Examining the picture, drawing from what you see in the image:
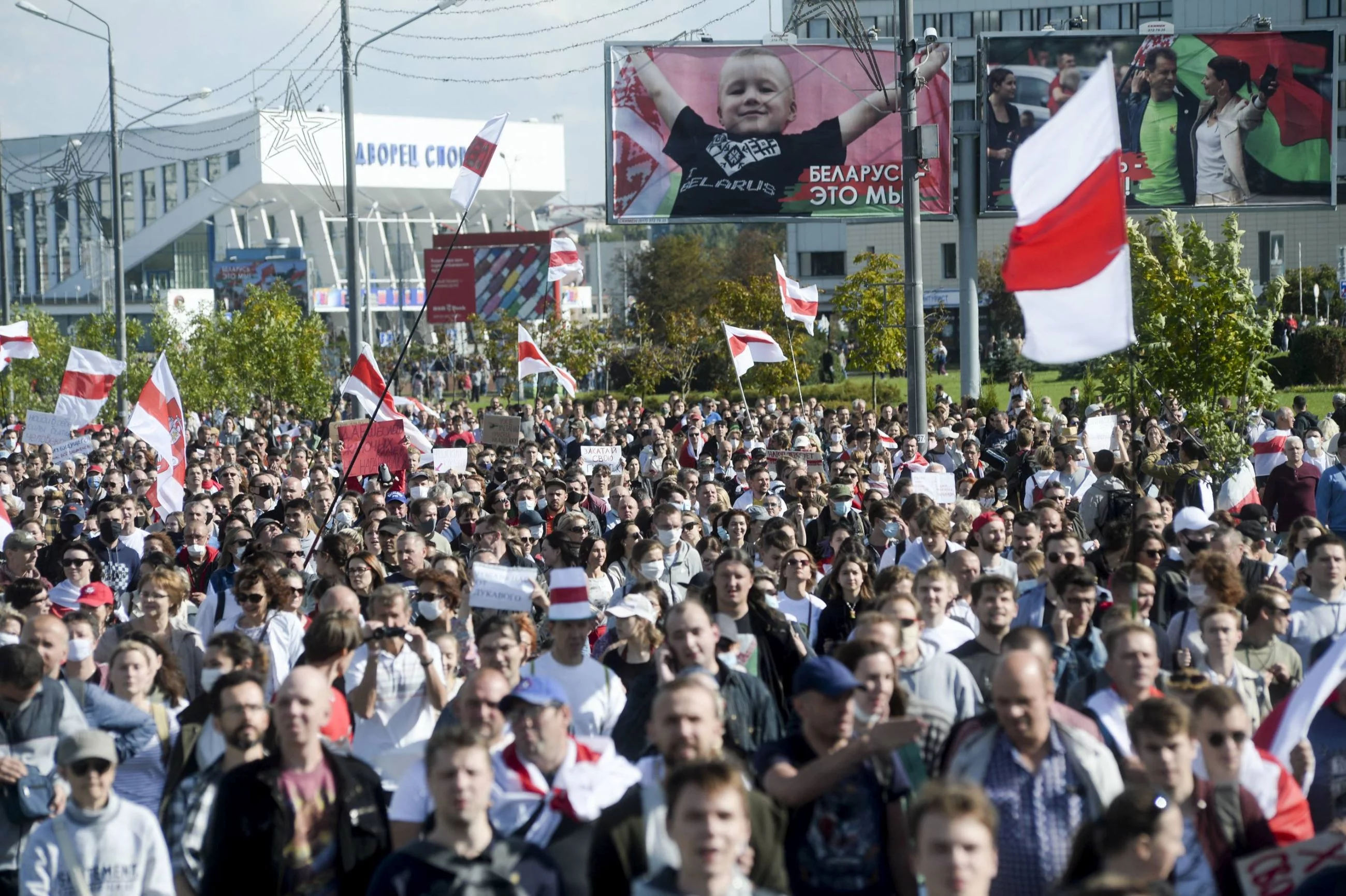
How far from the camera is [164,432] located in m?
15.6

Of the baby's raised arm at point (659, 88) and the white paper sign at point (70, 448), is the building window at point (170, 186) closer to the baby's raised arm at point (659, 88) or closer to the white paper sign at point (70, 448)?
the baby's raised arm at point (659, 88)

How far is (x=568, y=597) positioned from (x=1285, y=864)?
3141mm

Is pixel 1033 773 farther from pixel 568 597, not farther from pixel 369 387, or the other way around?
pixel 369 387

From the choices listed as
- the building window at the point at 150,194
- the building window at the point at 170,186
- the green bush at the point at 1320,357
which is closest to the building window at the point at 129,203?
the building window at the point at 150,194

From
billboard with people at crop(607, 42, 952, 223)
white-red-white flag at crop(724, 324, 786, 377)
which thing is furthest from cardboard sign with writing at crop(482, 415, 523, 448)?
billboard with people at crop(607, 42, 952, 223)

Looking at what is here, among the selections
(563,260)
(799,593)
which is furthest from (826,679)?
(563,260)

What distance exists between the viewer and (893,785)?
5.04 metres

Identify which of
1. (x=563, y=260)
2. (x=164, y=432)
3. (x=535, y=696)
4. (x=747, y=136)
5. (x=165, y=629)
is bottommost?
(x=165, y=629)

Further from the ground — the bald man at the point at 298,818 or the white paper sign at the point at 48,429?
the white paper sign at the point at 48,429

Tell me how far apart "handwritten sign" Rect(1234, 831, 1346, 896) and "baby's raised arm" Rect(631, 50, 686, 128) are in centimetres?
3133

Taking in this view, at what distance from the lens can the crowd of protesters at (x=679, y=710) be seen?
4.75 metres

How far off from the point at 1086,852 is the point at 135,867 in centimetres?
284

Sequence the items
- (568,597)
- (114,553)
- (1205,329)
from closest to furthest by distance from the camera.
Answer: (568,597) < (114,553) < (1205,329)

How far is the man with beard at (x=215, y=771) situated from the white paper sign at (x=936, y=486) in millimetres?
8127
